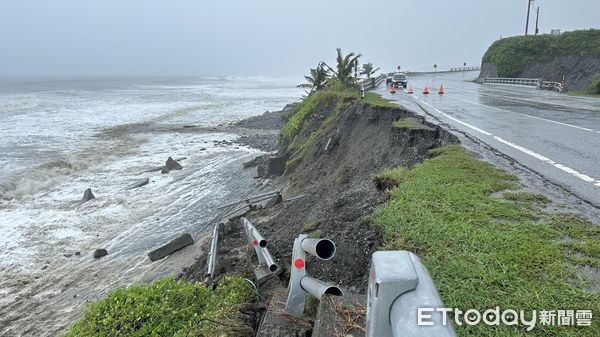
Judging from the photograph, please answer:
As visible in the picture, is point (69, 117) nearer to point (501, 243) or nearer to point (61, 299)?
point (61, 299)

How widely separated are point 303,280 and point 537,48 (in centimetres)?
4443

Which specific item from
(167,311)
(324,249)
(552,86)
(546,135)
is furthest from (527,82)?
(324,249)

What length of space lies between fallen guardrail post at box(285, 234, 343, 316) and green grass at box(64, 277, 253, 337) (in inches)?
35.3

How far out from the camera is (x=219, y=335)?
3943mm

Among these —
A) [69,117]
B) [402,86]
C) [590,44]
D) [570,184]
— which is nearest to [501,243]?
[570,184]

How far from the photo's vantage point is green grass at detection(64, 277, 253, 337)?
447 cm

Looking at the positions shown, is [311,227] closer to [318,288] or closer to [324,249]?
[318,288]

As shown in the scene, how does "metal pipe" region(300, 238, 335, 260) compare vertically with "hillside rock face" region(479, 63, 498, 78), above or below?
below

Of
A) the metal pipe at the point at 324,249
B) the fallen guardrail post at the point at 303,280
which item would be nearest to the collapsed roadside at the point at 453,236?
the fallen guardrail post at the point at 303,280

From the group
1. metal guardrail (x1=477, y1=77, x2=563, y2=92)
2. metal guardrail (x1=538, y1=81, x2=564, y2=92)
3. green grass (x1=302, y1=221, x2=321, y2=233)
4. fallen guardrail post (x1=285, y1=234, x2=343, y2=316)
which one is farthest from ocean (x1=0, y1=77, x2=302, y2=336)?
metal guardrail (x1=477, y1=77, x2=563, y2=92)

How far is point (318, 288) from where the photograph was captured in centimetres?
315

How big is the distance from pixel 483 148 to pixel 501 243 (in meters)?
4.76

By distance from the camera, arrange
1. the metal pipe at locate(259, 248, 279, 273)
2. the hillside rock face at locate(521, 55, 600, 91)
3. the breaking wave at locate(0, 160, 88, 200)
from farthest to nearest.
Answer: the hillside rock face at locate(521, 55, 600, 91), the breaking wave at locate(0, 160, 88, 200), the metal pipe at locate(259, 248, 279, 273)

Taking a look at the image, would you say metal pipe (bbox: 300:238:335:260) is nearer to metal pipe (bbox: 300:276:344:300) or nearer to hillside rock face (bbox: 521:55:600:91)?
metal pipe (bbox: 300:276:344:300)
